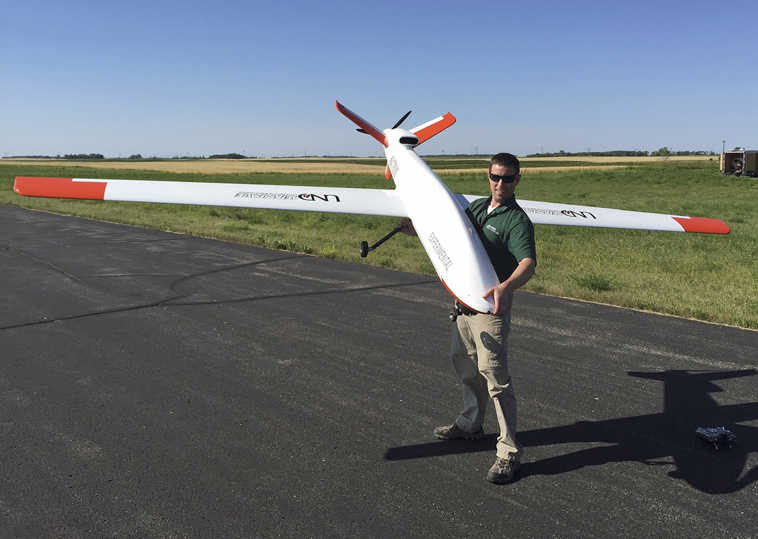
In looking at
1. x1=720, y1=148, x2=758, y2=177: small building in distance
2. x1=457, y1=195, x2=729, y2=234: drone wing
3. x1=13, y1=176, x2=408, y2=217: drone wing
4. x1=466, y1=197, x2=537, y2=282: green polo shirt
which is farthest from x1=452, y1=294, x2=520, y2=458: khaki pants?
x1=720, y1=148, x2=758, y2=177: small building in distance

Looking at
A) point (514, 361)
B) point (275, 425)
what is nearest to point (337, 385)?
point (275, 425)

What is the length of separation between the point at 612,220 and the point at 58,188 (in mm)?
7315

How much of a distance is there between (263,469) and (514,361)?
3.79 metres

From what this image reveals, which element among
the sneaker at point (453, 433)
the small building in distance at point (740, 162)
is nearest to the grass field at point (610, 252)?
the sneaker at point (453, 433)

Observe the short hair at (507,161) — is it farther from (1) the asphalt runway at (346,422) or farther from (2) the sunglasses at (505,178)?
(1) the asphalt runway at (346,422)

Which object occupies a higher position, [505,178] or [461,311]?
[505,178]

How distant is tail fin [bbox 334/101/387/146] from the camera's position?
8.35 meters

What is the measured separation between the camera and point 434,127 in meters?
9.91

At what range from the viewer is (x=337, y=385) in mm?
6371

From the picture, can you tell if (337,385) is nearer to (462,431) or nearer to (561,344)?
(462,431)

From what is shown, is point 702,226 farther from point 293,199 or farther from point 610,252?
point 610,252

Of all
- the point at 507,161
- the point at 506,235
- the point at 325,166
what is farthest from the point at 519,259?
the point at 325,166

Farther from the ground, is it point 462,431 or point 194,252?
point 194,252

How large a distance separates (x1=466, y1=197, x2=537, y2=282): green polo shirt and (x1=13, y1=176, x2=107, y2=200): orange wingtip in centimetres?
494
